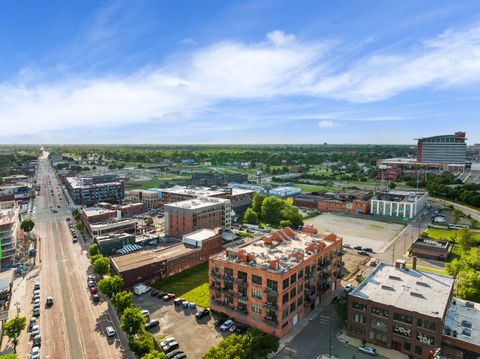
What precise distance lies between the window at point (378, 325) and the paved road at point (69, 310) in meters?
37.4

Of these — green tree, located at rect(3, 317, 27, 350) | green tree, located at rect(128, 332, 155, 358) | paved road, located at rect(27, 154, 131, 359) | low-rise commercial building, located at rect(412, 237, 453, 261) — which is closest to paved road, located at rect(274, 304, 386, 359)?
green tree, located at rect(128, 332, 155, 358)

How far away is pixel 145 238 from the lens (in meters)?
95.5

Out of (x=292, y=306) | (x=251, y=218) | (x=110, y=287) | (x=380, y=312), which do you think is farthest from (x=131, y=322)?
(x=251, y=218)

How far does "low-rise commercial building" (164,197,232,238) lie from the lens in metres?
97.6

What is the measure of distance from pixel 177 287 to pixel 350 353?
3670 centimetres

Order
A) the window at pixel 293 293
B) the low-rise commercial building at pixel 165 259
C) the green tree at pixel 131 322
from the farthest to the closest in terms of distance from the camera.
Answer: the low-rise commercial building at pixel 165 259
the window at pixel 293 293
the green tree at pixel 131 322

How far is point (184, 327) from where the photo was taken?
53938 millimetres

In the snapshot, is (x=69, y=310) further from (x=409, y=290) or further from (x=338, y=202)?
(x=338, y=202)

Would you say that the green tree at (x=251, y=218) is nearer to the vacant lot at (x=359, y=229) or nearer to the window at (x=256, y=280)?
Result: the vacant lot at (x=359, y=229)

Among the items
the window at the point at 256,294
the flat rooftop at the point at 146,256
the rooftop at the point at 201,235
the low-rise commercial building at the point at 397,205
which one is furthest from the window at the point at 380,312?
the low-rise commercial building at the point at 397,205

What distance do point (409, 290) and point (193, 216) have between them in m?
60.8

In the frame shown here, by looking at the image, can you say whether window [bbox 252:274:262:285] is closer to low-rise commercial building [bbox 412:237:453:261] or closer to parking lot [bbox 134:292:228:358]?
parking lot [bbox 134:292:228:358]

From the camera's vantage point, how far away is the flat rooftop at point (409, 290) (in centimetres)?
4844

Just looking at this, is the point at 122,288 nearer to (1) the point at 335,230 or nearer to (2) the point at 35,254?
(2) the point at 35,254
